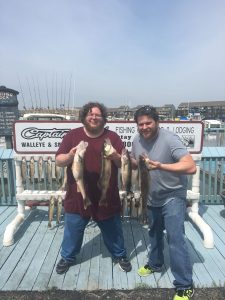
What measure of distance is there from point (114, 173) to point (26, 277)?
1712 millimetres

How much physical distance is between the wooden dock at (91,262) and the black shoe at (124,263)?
6 cm

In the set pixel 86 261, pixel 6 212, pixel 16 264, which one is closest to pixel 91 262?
pixel 86 261

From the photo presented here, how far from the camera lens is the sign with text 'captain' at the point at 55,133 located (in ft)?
14.6

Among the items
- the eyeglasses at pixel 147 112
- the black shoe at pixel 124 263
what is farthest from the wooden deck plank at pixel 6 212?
the eyeglasses at pixel 147 112

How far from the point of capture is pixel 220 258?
3.77m

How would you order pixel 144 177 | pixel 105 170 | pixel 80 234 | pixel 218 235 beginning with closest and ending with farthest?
pixel 144 177
pixel 105 170
pixel 80 234
pixel 218 235

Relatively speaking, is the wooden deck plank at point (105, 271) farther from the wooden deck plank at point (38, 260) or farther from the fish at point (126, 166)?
the fish at point (126, 166)

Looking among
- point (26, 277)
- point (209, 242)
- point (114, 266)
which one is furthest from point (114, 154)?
point (209, 242)

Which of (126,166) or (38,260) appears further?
(38,260)

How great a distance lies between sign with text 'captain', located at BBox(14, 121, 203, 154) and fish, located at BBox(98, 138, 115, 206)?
1.67 meters

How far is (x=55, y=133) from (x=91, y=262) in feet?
6.96

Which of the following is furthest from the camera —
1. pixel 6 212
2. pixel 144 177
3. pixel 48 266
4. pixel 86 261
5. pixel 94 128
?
pixel 6 212

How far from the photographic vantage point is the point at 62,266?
3.50 meters

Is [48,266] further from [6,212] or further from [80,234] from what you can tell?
[6,212]
